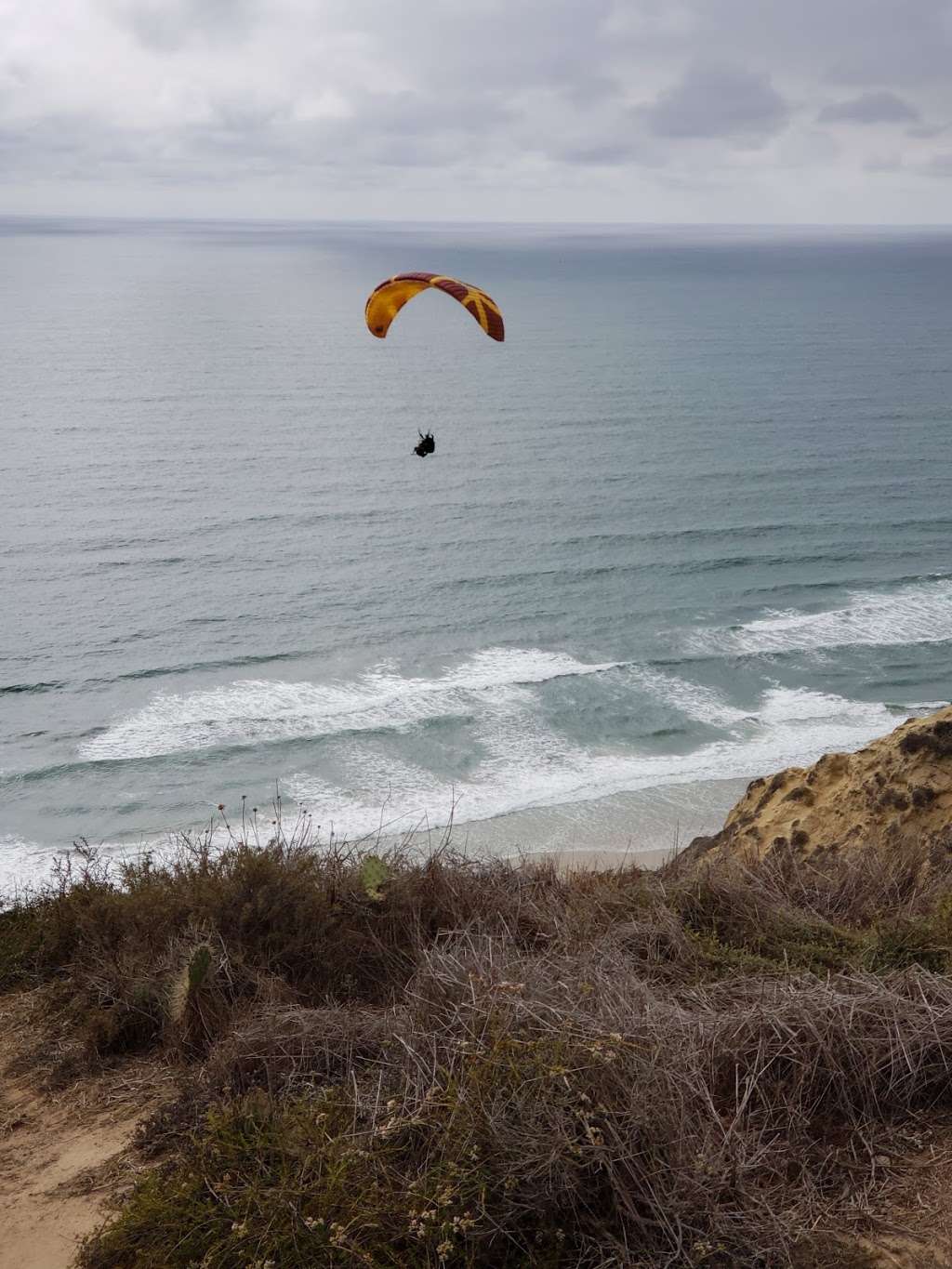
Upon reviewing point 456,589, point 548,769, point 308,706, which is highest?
point 456,589

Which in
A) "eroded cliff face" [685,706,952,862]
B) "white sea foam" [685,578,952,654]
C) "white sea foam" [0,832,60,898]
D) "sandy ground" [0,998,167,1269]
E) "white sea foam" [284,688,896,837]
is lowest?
"white sea foam" [0,832,60,898]

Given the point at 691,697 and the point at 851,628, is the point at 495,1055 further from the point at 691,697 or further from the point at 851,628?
the point at 851,628

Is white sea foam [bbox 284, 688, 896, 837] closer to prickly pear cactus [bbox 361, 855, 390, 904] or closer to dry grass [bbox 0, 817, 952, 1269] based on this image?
prickly pear cactus [bbox 361, 855, 390, 904]

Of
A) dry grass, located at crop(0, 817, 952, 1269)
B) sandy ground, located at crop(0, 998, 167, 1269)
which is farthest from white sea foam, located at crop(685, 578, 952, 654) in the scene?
sandy ground, located at crop(0, 998, 167, 1269)

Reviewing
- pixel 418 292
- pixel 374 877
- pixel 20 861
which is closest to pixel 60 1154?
pixel 374 877

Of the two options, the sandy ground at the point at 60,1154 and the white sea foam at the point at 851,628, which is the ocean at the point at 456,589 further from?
the sandy ground at the point at 60,1154

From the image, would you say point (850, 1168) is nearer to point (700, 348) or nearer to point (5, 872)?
point (5, 872)
